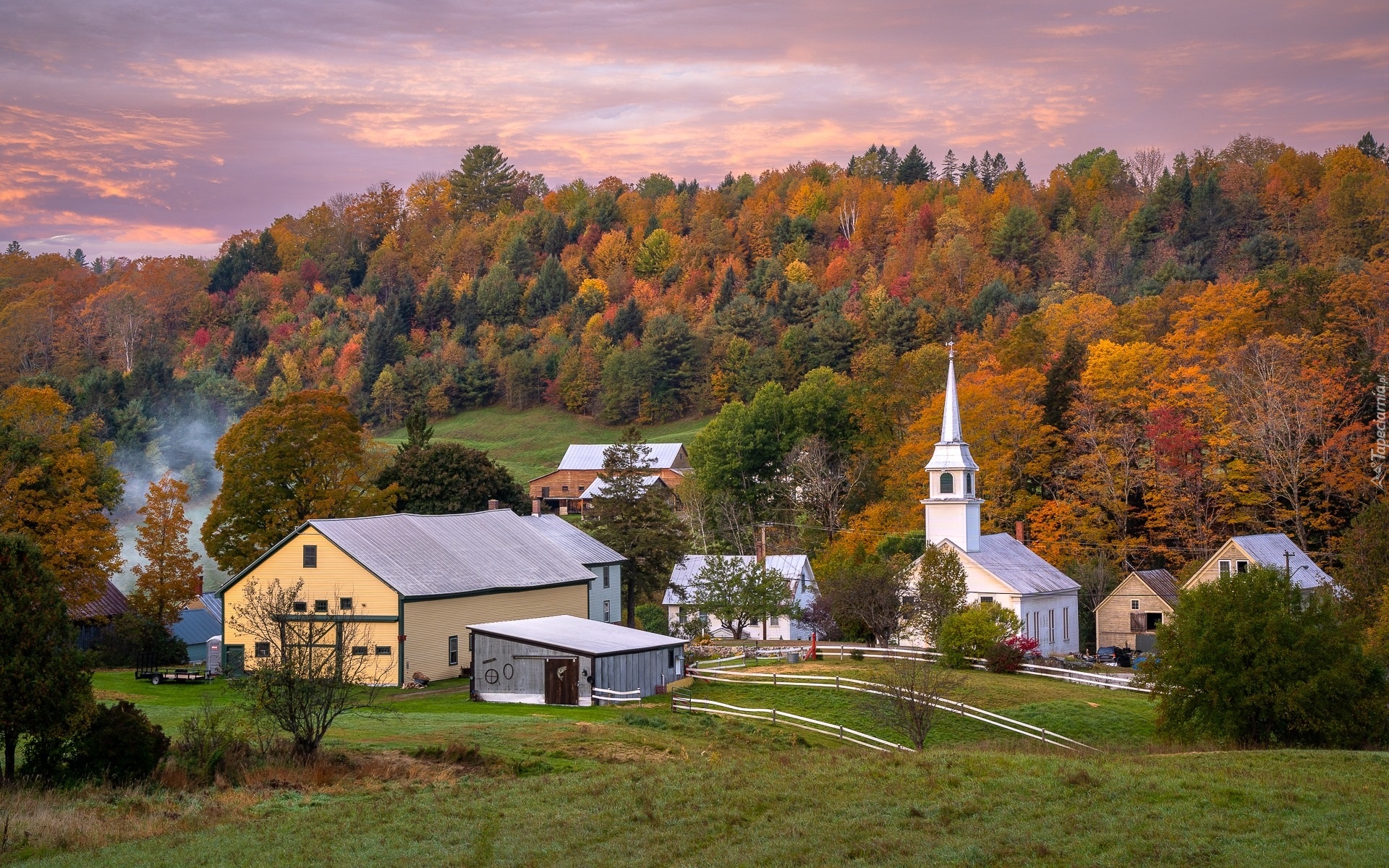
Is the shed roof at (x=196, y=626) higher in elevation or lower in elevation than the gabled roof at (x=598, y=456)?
lower

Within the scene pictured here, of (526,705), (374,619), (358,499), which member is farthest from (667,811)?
(358,499)

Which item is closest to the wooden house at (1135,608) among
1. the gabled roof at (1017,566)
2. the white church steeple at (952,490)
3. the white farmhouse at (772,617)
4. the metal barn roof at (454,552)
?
the gabled roof at (1017,566)

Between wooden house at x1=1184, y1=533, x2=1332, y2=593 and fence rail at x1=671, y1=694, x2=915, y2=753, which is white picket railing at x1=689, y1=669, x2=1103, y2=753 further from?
wooden house at x1=1184, y1=533, x2=1332, y2=593

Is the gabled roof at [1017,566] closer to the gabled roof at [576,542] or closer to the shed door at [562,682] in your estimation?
the gabled roof at [576,542]

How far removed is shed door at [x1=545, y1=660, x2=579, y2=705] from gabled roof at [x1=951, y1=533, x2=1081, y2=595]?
24423mm

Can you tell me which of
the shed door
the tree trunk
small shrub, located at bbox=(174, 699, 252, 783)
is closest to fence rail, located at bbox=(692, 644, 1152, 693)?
the shed door

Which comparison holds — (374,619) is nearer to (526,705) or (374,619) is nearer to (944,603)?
(526,705)

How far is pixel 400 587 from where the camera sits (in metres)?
49.8

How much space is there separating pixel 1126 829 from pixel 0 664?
19870mm

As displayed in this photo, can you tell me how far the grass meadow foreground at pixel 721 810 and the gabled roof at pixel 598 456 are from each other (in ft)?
284

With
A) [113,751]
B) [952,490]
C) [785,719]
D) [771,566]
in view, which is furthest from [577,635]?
[771,566]

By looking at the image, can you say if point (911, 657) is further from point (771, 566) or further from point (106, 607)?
point (106, 607)

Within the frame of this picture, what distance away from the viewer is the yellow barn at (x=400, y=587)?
49844mm

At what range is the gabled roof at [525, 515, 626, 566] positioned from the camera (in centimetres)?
6266
